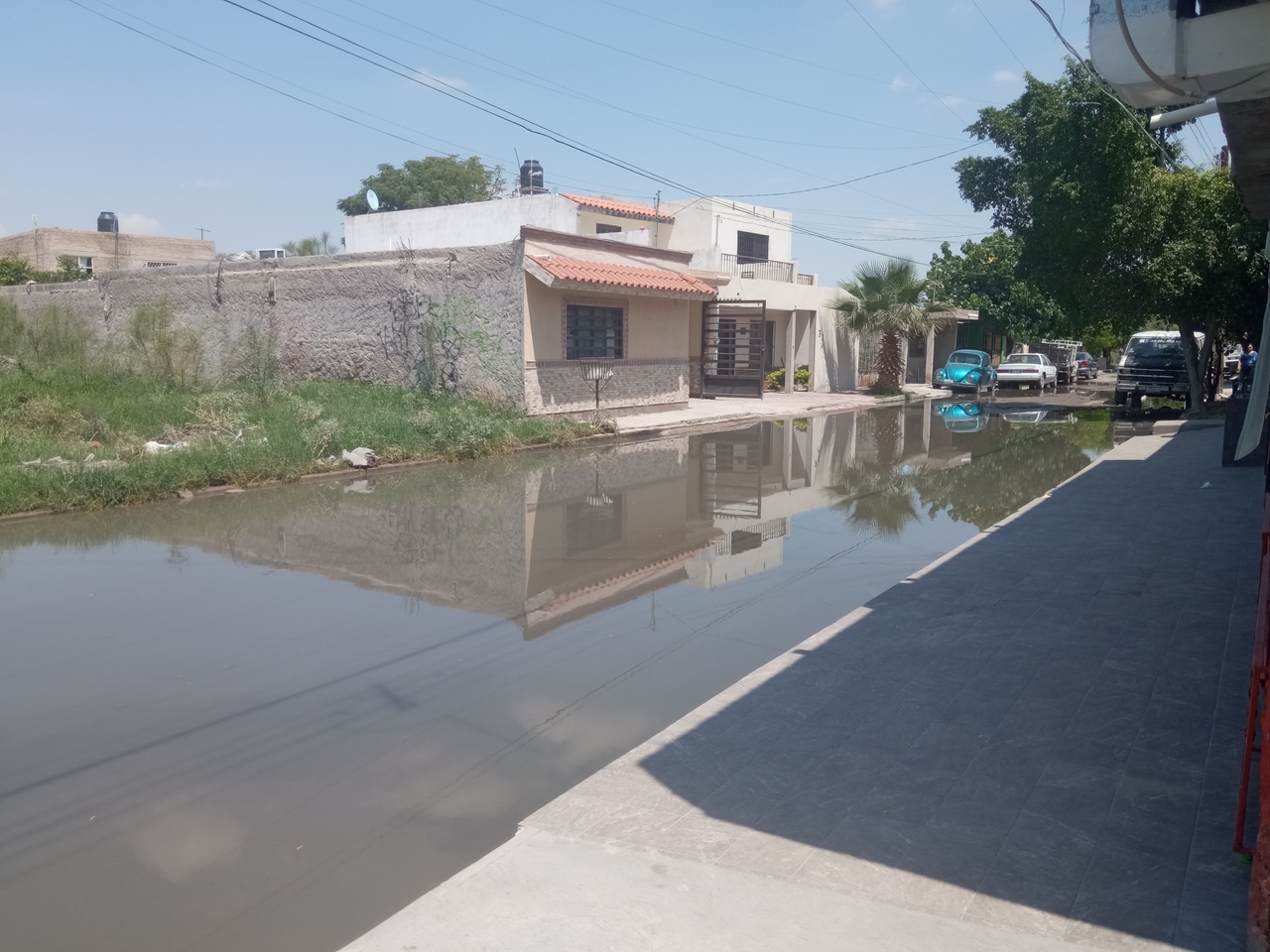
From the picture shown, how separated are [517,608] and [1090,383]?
1888 inches

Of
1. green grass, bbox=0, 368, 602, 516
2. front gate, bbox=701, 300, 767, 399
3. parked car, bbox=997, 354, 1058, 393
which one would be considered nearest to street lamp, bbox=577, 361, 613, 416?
green grass, bbox=0, 368, 602, 516

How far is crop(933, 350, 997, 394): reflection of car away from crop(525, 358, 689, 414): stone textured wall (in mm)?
15776

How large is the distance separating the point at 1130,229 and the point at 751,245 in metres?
20.2

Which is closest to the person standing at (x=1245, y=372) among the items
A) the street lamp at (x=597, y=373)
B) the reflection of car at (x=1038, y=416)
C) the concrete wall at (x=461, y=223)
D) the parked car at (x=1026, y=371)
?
the reflection of car at (x=1038, y=416)

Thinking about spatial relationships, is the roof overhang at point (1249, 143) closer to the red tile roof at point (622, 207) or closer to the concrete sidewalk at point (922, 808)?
the concrete sidewalk at point (922, 808)

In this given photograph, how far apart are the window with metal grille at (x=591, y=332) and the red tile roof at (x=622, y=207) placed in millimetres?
13364

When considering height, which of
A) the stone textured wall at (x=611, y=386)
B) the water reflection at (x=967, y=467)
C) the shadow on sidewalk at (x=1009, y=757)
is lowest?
the shadow on sidewalk at (x=1009, y=757)

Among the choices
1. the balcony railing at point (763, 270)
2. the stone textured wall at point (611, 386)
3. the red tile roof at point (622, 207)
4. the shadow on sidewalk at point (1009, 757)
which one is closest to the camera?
the shadow on sidewalk at point (1009, 757)

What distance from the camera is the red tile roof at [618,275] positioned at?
2059cm

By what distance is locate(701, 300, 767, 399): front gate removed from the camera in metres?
30.4

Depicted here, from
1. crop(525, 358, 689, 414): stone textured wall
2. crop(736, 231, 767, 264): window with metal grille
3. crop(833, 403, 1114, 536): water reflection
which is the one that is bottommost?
crop(833, 403, 1114, 536): water reflection

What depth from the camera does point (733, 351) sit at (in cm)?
3180

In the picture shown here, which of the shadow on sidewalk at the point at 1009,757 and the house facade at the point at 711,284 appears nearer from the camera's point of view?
the shadow on sidewalk at the point at 1009,757

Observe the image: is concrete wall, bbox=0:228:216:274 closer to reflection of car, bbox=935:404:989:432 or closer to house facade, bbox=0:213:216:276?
house facade, bbox=0:213:216:276
